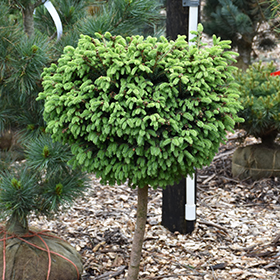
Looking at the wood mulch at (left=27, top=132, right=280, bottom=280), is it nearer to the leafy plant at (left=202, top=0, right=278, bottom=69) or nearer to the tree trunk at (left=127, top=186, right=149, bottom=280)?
the tree trunk at (left=127, top=186, right=149, bottom=280)

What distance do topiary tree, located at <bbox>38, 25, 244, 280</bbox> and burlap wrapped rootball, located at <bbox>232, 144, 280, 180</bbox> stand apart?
6.89 feet

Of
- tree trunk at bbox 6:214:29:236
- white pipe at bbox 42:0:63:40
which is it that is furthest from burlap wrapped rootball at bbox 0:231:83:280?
white pipe at bbox 42:0:63:40

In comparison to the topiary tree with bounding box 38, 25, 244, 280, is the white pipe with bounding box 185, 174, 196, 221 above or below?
below

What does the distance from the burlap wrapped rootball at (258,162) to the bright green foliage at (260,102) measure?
0.15 metres

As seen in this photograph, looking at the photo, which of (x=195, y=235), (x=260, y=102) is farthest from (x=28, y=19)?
(x=260, y=102)

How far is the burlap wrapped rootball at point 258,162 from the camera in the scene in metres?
3.51

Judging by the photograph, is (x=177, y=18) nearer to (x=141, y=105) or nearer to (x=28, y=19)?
(x=28, y=19)

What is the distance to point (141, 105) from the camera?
57.6 inches

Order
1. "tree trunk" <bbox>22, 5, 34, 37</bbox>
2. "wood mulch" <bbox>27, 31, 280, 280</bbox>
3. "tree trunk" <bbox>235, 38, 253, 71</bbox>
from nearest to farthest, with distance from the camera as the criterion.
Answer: "tree trunk" <bbox>22, 5, 34, 37</bbox> → "wood mulch" <bbox>27, 31, 280, 280</bbox> → "tree trunk" <bbox>235, 38, 253, 71</bbox>

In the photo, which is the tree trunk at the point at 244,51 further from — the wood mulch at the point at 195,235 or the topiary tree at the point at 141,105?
the topiary tree at the point at 141,105

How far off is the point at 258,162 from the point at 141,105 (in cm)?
243

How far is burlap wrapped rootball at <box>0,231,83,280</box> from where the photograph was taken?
1.92 m

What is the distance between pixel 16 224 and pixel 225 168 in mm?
2526

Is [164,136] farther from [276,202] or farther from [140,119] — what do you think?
[276,202]
